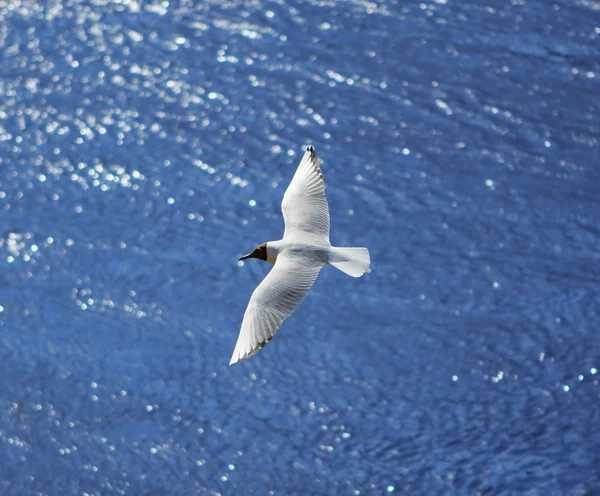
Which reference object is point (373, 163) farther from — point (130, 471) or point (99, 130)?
point (130, 471)

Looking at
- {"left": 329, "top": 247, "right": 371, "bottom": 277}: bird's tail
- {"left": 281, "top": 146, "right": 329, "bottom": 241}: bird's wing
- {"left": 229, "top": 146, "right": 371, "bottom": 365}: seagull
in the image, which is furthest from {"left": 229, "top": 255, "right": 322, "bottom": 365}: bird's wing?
{"left": 281, "top": 146, "right": 329, "bottom": 241}: bird's wing

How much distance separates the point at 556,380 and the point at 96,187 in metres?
5.06

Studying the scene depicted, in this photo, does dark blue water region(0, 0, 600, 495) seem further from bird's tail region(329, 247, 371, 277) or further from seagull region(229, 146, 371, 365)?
bird's tail region(329, 247, 371, 277)

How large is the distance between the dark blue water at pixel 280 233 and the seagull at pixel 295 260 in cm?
239

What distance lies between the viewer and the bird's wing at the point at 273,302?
5510mm

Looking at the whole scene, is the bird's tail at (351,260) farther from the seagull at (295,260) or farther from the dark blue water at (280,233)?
the dark blue water at (280,233)

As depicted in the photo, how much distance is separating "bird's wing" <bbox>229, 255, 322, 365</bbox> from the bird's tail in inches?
5.8

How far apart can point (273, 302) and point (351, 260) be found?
2.21 ft

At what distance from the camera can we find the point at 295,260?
6223mm

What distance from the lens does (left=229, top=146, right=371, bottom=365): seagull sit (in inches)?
222

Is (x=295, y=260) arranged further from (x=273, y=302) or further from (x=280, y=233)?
(x=280, y=233)

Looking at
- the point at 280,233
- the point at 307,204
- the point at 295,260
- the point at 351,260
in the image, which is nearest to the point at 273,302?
the point at 295,260

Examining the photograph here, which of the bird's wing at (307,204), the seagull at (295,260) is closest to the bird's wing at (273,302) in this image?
the seagull at (295,260)

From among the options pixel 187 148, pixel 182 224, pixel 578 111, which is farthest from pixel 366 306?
pixel 578 111
